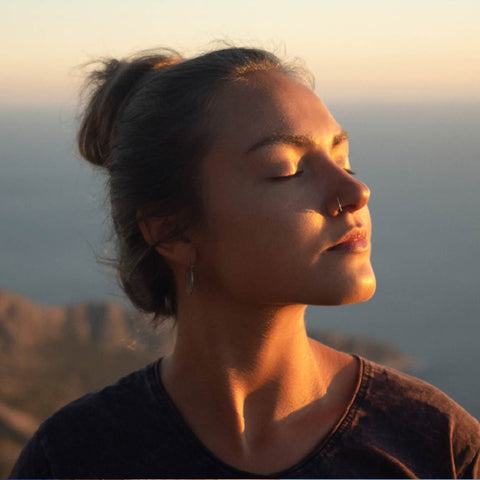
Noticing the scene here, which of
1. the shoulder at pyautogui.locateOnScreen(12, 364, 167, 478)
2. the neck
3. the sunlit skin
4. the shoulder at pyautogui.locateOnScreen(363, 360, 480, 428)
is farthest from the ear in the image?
the shoulder at pyautogui.locateOnScreen(363, 360, 480, 428)

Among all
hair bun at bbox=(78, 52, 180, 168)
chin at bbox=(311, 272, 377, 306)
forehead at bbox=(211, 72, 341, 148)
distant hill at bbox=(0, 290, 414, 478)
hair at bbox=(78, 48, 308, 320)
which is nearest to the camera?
chin at bbox=(311, 272, 377, 306)

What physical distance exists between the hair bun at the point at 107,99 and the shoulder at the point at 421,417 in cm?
101

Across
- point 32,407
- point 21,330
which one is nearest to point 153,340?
point 32,407

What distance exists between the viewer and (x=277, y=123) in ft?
5.62

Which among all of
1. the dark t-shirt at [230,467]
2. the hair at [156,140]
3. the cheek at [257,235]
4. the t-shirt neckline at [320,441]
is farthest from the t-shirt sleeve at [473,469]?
the hair at [156,140]

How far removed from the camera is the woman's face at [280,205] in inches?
64.3

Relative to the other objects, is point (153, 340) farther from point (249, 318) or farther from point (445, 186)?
point (445, 186)

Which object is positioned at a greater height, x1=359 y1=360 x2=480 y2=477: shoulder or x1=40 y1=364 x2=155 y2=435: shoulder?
x1=359 y1=360 x2=480 y2=477: shoulder

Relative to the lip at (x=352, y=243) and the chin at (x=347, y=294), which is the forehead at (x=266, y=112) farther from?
the chin at (x=347, y=294)

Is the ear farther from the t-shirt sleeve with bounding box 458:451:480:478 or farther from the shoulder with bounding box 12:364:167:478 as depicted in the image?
the t-shirt sleeve with bounding box 458:451:480:478

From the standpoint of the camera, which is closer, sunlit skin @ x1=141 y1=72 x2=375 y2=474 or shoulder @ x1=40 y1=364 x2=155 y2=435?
sunlit skin @ x1=141 y1=72 x2=375 y2=474

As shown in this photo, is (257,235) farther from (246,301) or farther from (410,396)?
(410,396)

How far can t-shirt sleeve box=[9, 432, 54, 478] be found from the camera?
189cm

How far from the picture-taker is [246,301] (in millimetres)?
1766
